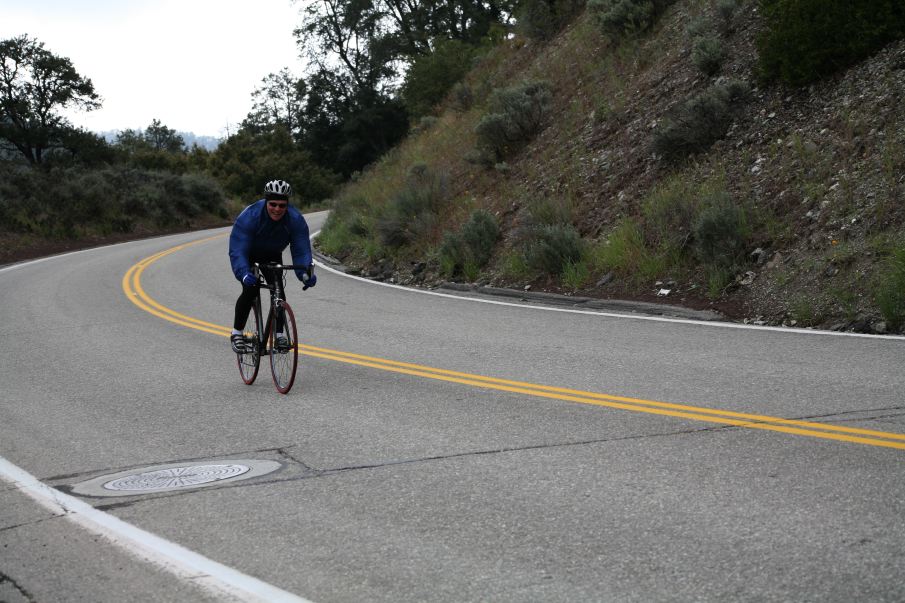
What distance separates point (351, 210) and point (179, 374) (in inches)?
641

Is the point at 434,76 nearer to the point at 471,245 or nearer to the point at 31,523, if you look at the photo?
the point at 471,245

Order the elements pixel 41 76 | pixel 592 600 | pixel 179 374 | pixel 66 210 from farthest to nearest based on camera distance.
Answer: pixel 41 76
pixel 66 210
pixel 179 374
pixel 592 600

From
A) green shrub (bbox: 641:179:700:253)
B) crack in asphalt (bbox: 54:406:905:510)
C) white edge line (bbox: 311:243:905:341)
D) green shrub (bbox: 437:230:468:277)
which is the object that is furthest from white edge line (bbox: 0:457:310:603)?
green shrub (bbox: 437:230:468:277)

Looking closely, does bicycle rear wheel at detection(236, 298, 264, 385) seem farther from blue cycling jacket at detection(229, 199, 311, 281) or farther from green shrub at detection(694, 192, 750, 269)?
green shrub at detection(694, 192, 750, 269)

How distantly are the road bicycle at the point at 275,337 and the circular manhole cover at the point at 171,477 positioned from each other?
95.4 inches

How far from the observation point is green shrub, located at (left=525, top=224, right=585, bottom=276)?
15.1 m

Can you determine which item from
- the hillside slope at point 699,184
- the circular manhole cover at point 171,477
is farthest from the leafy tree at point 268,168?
the circular manhole cover at point 171,477

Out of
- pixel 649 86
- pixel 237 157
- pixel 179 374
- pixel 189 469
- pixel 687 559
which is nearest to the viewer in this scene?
pixel 687 559

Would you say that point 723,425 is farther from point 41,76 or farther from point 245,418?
point 41,76

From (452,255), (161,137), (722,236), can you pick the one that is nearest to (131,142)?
(161,137)

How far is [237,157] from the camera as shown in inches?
2657

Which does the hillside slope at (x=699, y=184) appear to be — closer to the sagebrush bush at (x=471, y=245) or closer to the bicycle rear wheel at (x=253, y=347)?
the sagebrush bush at (x=471, y=245)

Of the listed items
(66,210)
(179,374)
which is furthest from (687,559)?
(66,210)

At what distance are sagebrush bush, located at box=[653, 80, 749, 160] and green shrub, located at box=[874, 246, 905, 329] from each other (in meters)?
6.18
